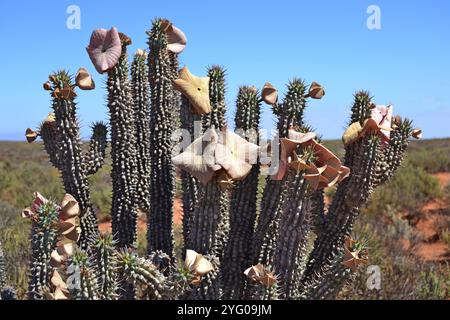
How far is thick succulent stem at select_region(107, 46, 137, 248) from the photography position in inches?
152

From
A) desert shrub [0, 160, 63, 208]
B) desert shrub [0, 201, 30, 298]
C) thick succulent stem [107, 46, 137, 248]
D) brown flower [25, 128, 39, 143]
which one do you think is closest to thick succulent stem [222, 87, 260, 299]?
thick succulent stem [107, 46, 137, 248]

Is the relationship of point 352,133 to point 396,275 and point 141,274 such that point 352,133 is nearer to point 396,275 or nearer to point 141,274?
point 141,274

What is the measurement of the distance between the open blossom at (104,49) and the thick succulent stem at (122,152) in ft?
0.48

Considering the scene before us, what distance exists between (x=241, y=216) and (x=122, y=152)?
3.61 ft

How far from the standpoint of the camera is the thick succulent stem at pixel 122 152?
3863 millimetres

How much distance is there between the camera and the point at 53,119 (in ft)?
12.5

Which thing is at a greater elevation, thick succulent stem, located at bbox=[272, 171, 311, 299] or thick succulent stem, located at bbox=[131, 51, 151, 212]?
thick succulent stem, located at bbox=[131, 51, 151, 212]

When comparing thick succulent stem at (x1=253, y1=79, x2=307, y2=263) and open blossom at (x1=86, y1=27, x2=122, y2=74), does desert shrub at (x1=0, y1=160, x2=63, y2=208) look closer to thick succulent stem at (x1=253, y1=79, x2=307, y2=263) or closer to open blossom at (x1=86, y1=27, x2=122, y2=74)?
open blossom at (x1=86, y1=27, x2=122, y2=74)

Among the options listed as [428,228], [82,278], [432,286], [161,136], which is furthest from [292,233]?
[428,228]

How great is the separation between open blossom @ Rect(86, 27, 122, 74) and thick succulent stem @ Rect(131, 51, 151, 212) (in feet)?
1.45

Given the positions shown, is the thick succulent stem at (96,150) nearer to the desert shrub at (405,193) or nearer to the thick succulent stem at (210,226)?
the thick succulent stem at (210,226)

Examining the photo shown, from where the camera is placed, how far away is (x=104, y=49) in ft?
12.2
